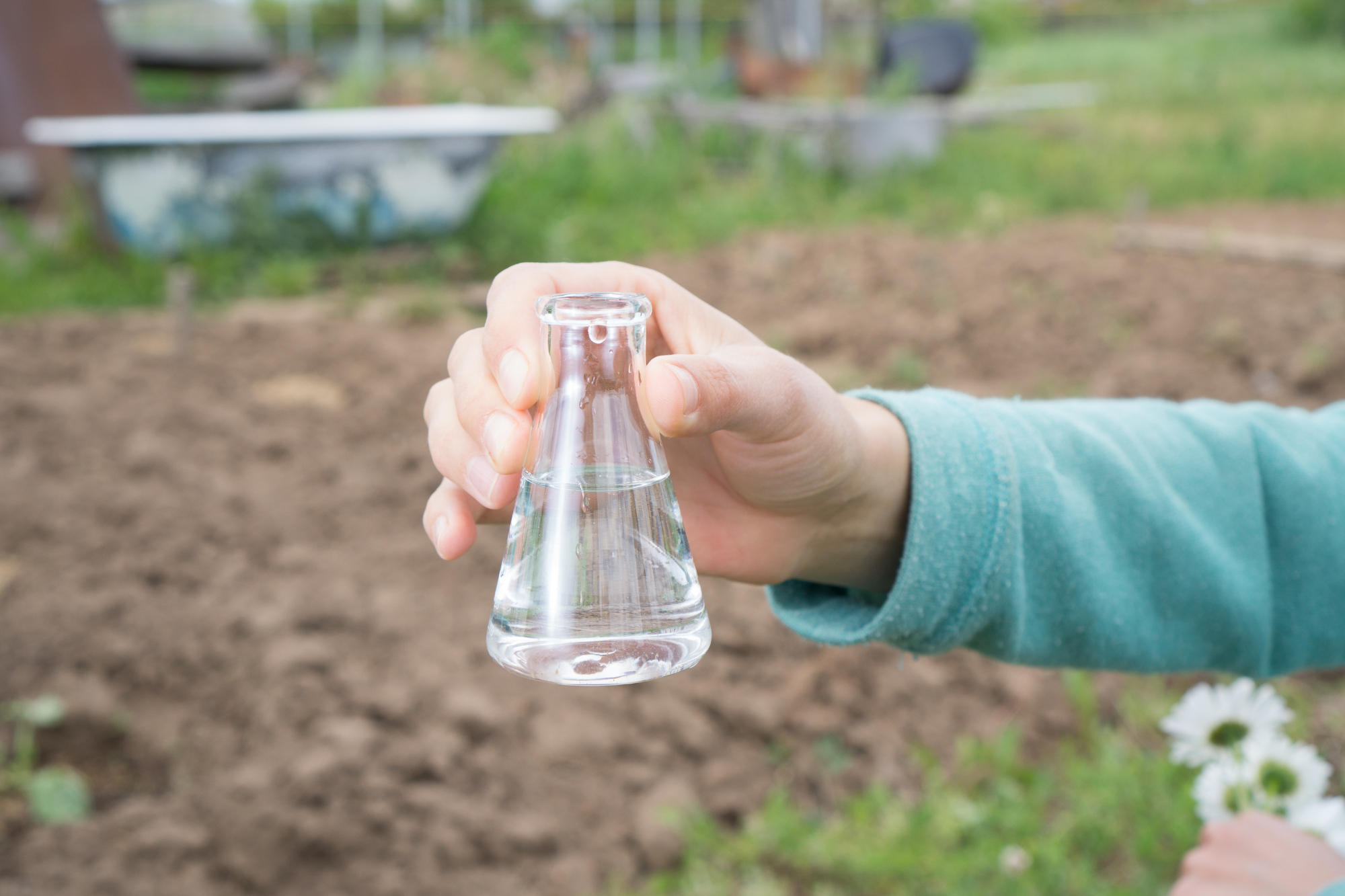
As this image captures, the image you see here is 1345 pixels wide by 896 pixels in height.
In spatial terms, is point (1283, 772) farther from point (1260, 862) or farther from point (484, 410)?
point (484, 410)

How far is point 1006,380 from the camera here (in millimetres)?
4227

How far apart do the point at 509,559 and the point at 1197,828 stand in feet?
5.55

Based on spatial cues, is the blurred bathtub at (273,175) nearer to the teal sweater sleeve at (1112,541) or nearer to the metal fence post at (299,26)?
the teal sweater sleeve at (1112,541)

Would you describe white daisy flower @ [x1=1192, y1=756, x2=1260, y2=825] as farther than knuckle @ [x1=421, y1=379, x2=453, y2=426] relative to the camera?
Yes

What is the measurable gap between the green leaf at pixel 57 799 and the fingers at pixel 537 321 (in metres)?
1.77

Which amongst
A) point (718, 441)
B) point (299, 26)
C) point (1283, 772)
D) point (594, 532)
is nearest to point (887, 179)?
point (1283, 772)

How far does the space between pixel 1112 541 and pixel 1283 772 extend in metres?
0.37

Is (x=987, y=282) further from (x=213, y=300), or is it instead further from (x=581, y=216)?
(x=213, y=300)

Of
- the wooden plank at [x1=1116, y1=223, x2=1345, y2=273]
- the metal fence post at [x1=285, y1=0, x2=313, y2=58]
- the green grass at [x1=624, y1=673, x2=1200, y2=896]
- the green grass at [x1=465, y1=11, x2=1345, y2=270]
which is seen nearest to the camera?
the green grass at [x1=624, y1=673, x2=1200, y2=896]

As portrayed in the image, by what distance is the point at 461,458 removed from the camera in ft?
3.05

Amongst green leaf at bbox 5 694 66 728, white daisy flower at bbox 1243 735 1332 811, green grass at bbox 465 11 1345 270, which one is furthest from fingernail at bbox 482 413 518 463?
green grass at bbox 465 11 1345 270

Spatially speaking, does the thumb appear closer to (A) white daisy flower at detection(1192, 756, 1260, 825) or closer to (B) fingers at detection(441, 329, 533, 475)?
(B) fingers at detection(441, 329, 533, 475)

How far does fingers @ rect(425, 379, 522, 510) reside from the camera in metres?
0.89

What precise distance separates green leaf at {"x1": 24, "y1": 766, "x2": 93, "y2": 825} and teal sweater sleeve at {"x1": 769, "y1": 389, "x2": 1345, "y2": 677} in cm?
166
